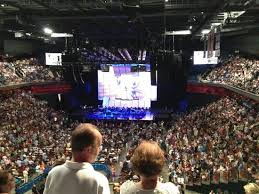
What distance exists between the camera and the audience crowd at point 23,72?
1252 inches

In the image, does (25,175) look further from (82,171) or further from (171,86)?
(171,86)

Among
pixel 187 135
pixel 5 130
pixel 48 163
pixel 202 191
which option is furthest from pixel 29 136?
pixel 202 191

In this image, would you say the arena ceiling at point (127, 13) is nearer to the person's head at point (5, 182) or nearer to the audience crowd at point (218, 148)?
the audience crowd at point (218, 148)

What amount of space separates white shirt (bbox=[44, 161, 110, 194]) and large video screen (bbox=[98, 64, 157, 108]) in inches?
1412

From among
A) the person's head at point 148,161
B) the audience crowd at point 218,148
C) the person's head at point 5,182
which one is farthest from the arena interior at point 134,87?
the person's head at point 5,182

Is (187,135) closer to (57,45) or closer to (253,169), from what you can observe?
(253,169)

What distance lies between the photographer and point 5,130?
23.2 m

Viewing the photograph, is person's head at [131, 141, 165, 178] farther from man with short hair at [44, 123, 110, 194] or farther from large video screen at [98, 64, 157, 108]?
large video screen at [98, 64, 157, 108]

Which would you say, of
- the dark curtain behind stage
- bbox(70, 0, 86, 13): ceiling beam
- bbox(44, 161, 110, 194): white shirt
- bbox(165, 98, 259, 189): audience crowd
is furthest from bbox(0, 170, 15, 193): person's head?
the dark curtain behind stage

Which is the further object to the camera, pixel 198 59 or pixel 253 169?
pixel 198 59

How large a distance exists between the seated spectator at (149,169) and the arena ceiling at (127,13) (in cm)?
1679

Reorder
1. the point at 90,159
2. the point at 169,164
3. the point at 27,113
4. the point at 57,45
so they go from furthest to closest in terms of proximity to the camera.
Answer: the point at 57,45 → the point at 27,113 → the point at 169,164 → the point at 90,159

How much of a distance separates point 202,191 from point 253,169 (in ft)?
10.1

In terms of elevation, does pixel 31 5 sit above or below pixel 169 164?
above
